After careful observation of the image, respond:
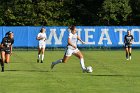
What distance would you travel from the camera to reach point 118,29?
49.3 metres

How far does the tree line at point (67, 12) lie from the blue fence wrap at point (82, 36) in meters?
9.87

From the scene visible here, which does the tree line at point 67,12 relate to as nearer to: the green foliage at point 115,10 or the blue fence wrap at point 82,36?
the green foliage at point 115,10

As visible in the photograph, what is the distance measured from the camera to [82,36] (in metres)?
49.1

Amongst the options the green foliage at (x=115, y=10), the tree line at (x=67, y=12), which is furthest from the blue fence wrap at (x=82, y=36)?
the tree line at (x=67, y=12)

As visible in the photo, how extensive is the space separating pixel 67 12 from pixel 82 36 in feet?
43.3

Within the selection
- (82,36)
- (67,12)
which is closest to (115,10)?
(67,12)

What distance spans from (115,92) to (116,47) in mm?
34222

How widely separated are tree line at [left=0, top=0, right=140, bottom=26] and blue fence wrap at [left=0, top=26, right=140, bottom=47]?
388 inches

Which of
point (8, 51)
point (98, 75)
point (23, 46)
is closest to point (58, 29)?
point (23, 46)

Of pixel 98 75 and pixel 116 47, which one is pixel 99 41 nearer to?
pixel 116 47

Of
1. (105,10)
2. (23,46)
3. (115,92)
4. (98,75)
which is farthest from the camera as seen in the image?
(105,10)

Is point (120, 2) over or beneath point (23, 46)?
over

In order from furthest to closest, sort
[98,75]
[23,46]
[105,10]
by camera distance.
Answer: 1. [105,10]
2. [23,46]
3. [98,75]

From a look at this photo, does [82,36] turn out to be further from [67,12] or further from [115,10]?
[67,12]
